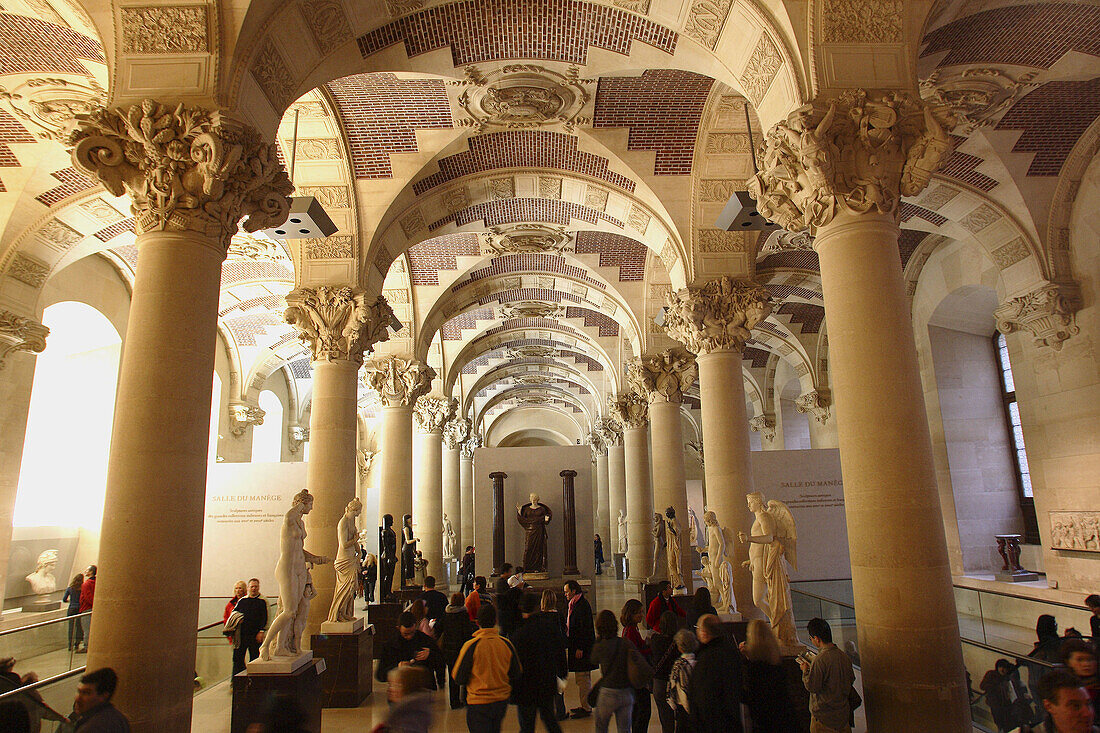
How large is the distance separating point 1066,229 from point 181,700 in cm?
1377

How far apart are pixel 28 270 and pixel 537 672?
11.9m

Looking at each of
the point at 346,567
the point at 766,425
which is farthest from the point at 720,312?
the point at 766,425

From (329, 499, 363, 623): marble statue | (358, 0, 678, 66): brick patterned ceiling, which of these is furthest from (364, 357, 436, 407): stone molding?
(358, 0, 678, 66): brick patterned ceiling

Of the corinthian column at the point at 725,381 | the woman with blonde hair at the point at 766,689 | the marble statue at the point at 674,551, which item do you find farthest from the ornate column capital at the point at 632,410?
the woman with blonde hair at the point at 766,689

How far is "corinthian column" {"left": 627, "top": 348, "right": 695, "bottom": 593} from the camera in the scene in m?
14.6

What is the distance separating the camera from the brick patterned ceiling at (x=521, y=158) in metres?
10.7

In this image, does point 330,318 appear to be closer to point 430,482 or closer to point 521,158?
point 521,158

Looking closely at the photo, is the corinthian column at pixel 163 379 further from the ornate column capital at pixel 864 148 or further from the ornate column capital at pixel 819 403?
the ornate column capital at pixel 819 403

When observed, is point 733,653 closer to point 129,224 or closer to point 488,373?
point 129,224

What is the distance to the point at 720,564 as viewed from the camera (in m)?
8.72

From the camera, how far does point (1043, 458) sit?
11.5 m

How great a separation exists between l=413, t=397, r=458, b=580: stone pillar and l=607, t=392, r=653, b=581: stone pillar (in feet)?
16.9

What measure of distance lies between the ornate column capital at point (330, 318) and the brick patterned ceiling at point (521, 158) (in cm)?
219

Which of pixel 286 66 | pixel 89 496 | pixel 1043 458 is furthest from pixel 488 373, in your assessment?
pixel 286 66
